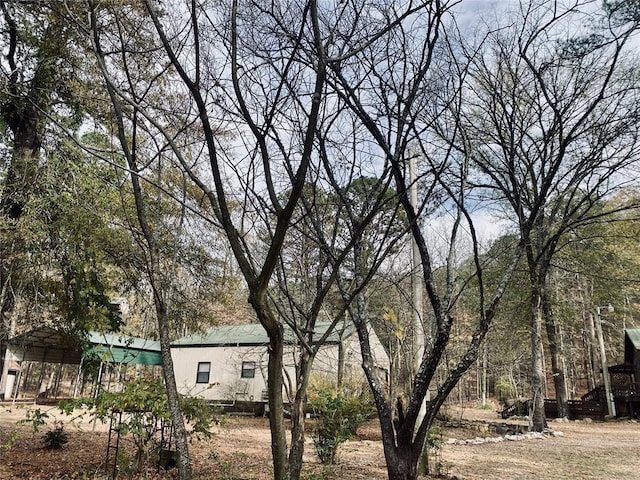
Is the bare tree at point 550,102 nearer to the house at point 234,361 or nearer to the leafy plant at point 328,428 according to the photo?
the leafy plant at point 328,428

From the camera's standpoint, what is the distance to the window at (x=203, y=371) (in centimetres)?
1928

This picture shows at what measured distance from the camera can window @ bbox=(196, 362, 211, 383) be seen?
63.3 ft

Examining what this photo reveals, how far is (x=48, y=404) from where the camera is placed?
17.3 metres

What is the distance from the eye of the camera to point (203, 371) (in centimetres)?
1945

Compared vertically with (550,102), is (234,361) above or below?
below

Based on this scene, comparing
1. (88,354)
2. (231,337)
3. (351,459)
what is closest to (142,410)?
(88,354)

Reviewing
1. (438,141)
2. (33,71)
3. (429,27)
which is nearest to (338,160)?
(438,141)

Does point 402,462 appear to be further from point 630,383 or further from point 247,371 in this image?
point 630,383

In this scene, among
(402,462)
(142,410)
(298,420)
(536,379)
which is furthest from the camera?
(536,379)

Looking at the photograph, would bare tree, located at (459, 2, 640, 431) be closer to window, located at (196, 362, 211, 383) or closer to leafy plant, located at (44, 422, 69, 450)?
leafy plant, located at (44, 422, 69, 450)

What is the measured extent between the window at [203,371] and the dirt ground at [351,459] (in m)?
8.90

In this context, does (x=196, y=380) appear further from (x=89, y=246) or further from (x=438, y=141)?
(x=438, y=141)

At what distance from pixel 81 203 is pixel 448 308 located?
511 cm

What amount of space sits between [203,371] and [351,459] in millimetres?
13775
